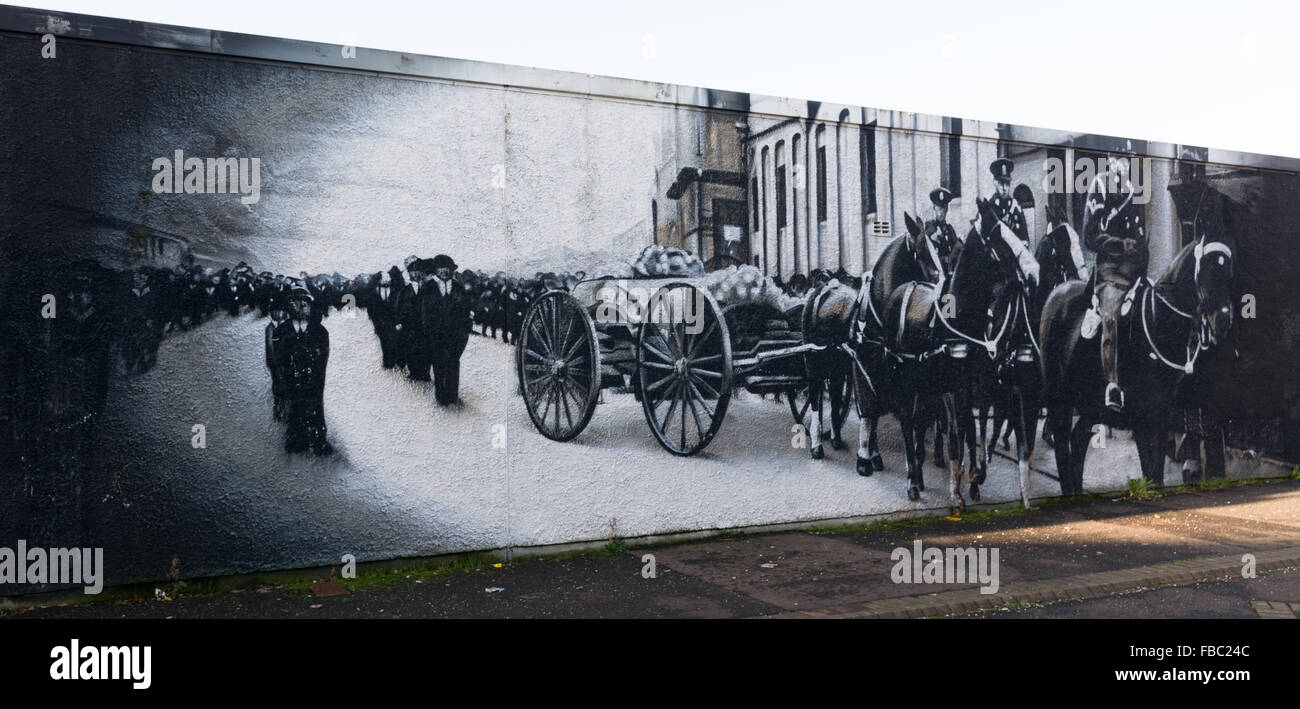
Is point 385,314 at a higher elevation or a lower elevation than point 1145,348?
higher

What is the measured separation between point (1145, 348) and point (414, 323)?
8.37 meters

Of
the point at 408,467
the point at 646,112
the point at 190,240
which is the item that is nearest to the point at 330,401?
the point at 408,467

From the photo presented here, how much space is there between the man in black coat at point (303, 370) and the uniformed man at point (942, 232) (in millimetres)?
6014

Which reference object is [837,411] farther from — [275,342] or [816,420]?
[275,342]

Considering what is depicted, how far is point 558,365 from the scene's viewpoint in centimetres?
777

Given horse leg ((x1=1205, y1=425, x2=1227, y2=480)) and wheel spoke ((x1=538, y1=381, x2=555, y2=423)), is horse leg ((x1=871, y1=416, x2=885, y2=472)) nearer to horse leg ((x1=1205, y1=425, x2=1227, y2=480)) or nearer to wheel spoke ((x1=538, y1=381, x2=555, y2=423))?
wheel spoke ((x1=538, y1=381, x2=555, y2=423))

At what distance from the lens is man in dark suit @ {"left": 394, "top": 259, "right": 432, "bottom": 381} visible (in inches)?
283

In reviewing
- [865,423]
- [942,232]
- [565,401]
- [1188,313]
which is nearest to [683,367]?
[565,401]

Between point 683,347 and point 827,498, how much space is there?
2076 mm

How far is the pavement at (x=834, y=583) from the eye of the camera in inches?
240

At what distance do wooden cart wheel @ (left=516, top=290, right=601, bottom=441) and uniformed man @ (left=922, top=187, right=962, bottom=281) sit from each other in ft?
12.7

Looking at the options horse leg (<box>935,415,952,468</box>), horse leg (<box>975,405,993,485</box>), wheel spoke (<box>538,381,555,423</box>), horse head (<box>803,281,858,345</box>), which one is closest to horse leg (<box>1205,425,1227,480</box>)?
horse leg (<box>975,405,993,485</box>)
